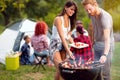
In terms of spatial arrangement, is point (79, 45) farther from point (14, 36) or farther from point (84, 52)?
point (14, 36)

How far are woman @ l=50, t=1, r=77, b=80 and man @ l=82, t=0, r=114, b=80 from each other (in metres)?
0.38

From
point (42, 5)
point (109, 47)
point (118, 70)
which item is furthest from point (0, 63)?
point (42, 5)

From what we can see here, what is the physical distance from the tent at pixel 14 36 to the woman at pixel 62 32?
367 centimetres

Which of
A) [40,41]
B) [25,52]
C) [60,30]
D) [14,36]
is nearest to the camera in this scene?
[60,30]

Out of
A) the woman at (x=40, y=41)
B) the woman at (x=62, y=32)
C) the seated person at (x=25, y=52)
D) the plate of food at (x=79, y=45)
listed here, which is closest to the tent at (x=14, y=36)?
the seated person at (x=25, y=52)

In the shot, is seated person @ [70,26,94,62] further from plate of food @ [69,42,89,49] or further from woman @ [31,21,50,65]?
woman @ [31,21,50,65]

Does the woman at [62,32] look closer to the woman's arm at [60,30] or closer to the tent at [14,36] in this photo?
the woman's arm at [60,30]

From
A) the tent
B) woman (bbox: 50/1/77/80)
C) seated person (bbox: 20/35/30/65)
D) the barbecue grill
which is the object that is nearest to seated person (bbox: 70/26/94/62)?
woman (bbox: 50/1/77/80)

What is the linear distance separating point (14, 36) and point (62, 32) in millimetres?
4065

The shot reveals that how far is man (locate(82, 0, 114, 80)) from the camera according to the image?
3500 millimetres

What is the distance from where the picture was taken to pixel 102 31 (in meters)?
3.66

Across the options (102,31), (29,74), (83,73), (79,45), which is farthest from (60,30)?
(29,74)

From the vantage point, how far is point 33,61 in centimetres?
740

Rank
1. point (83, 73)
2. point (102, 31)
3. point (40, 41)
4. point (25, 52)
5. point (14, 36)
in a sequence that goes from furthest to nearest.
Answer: point (14, 36) < point (25, 52) < point (40, 41) < point (102, 31) < point (83, 73)
